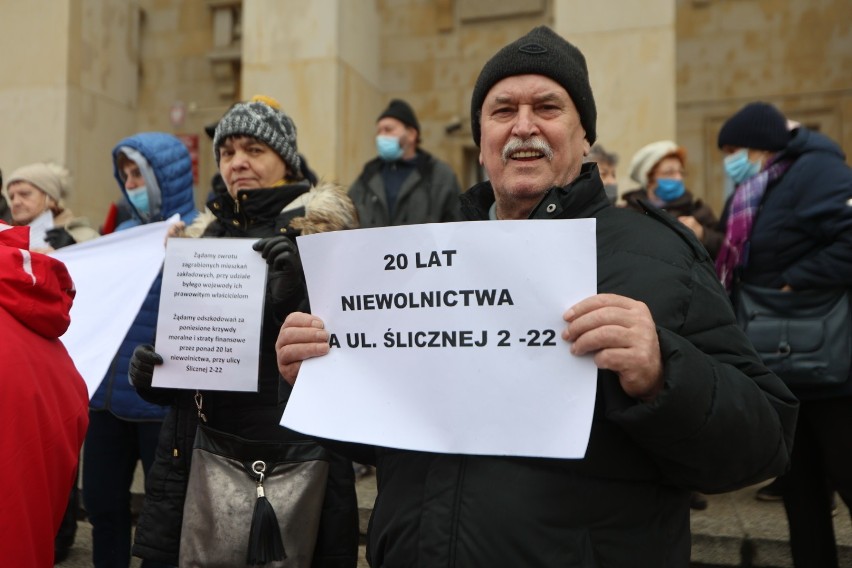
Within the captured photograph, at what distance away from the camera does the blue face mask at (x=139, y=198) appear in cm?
387

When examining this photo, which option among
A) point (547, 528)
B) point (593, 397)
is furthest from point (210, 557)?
point (593, 397)

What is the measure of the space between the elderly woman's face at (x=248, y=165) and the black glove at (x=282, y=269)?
512mm

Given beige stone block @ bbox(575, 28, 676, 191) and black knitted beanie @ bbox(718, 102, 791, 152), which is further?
beige stone block @ bbox(575, 28, 676, 191)

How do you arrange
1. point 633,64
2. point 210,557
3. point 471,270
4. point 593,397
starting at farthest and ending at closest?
point 633,64, point 210,557, point 471,270, point 593,397

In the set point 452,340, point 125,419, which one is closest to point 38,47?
point 125,419

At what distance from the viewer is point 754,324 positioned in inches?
148

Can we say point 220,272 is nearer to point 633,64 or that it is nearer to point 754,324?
point 754,324

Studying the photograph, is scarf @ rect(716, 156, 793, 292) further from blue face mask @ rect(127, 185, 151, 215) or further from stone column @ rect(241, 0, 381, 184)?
stone column @ rect(241, 0, 381, 184)

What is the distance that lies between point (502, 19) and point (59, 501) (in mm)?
8607

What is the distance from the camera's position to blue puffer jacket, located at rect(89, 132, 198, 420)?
11.5 feet

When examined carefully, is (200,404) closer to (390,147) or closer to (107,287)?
(107,287)

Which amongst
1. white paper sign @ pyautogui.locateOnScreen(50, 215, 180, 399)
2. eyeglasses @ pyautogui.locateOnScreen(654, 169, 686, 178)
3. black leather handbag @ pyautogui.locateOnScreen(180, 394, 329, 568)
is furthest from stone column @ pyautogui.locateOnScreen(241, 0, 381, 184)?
black leather handbag @ pyautogui.locateOnScreen(180, 394, 329, 568)

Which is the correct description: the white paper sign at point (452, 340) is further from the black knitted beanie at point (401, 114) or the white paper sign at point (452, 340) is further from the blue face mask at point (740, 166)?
the black knitted beanie at point (401, 114)

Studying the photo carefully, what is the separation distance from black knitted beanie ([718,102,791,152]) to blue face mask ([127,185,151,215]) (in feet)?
9.29
